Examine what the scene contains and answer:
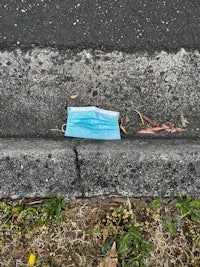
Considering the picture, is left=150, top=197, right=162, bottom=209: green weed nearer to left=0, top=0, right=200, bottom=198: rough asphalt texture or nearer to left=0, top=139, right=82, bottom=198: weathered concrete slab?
left=0, top=0, right=200, bottom=198: rough asphalt texture

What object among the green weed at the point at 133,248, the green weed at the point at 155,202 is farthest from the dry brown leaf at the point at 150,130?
the green weed at the point at 133,248

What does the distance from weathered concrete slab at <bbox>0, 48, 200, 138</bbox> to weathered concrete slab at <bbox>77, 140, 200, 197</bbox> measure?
22 cm

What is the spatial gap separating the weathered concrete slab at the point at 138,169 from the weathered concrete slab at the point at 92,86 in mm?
222

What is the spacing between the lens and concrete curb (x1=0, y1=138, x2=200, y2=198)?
8.81 ft

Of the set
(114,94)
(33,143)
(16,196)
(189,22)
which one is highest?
(189,22)

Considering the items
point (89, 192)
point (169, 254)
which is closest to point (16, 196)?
point (89, 192)

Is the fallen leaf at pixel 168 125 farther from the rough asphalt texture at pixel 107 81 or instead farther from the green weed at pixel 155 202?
the green weed at pixel 155 202

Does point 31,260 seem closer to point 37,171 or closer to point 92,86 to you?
point 37,171

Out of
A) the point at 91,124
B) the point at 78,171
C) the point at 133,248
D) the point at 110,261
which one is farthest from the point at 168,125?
the point at 110,261

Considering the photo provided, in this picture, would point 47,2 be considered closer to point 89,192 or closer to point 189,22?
point 189,22

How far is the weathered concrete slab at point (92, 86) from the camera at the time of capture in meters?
2.81

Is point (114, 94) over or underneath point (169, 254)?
over

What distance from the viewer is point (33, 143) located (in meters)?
2.78

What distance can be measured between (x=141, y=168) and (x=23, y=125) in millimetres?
748
